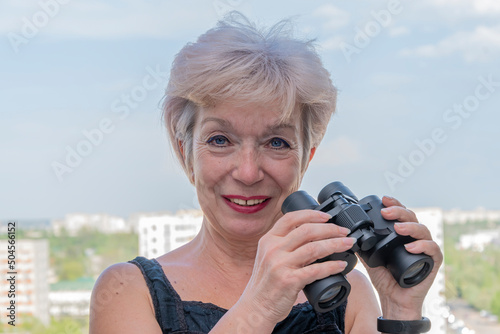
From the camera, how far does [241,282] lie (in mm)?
1354

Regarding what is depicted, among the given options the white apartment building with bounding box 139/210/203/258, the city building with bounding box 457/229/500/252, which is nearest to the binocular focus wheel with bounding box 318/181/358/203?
the white apartment building with bounding box 139/210/203/258

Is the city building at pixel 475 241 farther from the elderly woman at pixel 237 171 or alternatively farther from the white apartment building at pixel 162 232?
the elderly woman at pixel 237 171

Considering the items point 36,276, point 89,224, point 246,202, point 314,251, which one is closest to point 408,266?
point 314,251

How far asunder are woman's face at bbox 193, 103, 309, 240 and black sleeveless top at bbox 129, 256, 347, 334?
0.18 m

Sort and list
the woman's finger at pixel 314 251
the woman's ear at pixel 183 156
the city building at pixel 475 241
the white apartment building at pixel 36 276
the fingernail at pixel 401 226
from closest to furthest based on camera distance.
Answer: the woman's finger at pixel 314 251
the fingernail at pixel 401 226
the woman's ear at pixel 183 156
the city building at pixel 475 241
the white apartment building at pixel 36 276

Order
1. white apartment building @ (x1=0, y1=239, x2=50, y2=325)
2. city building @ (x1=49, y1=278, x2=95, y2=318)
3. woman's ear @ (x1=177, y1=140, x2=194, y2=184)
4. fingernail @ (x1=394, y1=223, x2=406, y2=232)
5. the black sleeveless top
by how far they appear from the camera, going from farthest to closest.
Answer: city building @ (x1=49, y1=278, x2=95, y2=318)
white apartment building @ (x1=0, y1=239, x2=50, y2=325)
woman's ear @ (x1=177, y1=140, x2=194, y2=184)
the black sleeveless top
fingernail @ (x1=394, y1=223, x2=406, y2=232)

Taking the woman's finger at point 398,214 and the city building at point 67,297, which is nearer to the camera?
the woman's finger at point 398,214

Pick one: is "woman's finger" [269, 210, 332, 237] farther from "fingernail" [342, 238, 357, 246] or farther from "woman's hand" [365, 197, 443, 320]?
"woman's hand" [365, 197, 443, 320]

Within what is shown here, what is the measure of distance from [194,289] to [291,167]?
1.18 ft

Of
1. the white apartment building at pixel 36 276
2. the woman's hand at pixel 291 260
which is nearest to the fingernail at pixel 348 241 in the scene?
the woman's hand at pixel 291 260

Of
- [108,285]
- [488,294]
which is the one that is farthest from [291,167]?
[488,294]

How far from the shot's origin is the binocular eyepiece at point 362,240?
1088 millimetres

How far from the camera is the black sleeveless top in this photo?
1.23m

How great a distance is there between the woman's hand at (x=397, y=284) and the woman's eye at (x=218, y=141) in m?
0.36
